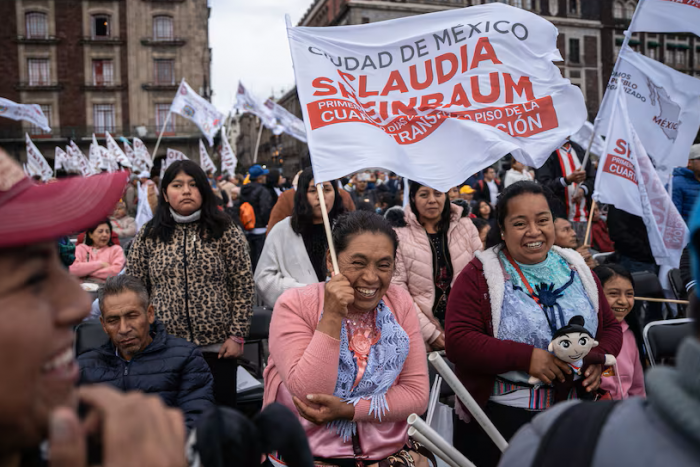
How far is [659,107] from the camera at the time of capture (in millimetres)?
5484

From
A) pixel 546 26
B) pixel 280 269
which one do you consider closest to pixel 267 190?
pixel 280 269

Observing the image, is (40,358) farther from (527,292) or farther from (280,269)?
(280,269)

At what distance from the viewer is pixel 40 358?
84 centimetres

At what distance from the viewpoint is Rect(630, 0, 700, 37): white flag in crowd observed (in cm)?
504

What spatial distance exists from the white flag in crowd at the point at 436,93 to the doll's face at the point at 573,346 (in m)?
1.07

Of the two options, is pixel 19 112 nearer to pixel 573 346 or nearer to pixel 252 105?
pixel 252 105

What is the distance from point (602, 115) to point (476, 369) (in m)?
3.50

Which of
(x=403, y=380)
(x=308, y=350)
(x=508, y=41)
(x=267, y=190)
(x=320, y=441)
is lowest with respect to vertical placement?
(x=320, y=441)

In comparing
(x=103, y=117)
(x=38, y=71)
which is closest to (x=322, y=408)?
(x=103, y=117)

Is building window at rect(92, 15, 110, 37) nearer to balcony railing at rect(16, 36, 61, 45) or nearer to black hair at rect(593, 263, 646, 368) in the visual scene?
balcony railing at rect(16, 36, 61, 45)

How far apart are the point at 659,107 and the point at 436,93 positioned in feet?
9.71

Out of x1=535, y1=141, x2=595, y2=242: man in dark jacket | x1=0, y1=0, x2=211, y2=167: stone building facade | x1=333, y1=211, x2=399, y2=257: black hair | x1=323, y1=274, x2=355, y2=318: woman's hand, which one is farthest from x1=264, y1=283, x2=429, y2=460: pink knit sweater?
x1=0, y1=0, x2=211, y2=167: stone building facade

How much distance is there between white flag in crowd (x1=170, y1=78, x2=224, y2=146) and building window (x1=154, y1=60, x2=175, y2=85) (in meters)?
28.2

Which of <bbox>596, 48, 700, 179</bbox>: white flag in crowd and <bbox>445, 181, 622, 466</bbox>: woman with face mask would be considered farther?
<bbox>596, 48, 700, 179</bbox>: white flag in crowd
